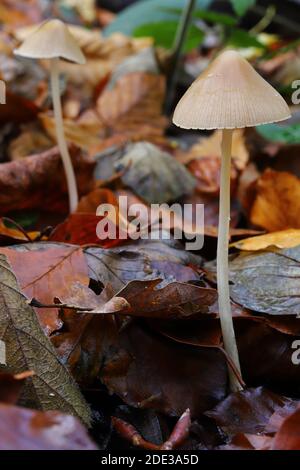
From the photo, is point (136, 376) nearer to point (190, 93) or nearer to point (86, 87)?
point (190, 93)

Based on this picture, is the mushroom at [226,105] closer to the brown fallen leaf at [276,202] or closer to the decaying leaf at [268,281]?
the decaying leaf at [268,281]

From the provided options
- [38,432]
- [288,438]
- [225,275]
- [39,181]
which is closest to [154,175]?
[39,181]

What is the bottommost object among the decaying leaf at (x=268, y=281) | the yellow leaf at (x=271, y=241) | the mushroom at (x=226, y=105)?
the decaying leaf at (x=268, y=281)

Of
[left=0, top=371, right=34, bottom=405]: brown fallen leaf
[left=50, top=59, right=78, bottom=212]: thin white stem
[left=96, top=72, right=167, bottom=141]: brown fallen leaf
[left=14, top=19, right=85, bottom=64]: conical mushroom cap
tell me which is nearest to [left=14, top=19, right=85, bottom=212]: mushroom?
[left=14, top=19, right=85, bottom=64]: conical mushroom cap

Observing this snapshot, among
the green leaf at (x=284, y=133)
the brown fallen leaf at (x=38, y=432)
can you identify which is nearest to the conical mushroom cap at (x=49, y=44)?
the green leaf at (x=284, y=133)

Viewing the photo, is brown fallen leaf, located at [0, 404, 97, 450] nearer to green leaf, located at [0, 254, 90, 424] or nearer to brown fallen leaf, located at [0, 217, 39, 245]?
green leaf, located at [0, 254, 90, 424]
